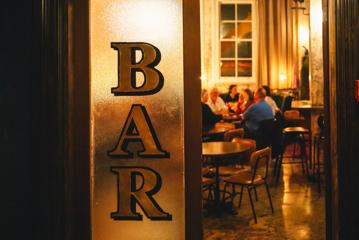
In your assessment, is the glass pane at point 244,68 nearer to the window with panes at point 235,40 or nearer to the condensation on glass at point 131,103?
the window with panes at point 235,40

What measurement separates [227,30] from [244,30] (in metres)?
0.49

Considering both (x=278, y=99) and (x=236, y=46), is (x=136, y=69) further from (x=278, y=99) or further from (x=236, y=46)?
(x=236, y=46)

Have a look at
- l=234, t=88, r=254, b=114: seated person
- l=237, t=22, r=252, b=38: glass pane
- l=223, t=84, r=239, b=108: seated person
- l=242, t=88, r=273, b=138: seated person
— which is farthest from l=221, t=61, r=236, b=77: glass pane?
l=242, t=88, r=273, b=138: seated person

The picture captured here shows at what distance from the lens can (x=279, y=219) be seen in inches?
202

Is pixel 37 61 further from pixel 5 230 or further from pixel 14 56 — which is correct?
pixel 5 230

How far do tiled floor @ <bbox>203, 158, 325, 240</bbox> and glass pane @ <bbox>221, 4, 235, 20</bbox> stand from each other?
23.6 feet

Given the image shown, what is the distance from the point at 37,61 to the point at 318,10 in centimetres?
627

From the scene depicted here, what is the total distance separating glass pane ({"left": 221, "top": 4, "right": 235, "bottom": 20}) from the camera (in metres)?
12.6

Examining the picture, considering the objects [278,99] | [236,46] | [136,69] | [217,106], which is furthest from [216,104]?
[136,69]

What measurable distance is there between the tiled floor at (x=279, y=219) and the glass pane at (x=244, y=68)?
6.66 metres

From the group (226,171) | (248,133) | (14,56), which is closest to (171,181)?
(14,56)

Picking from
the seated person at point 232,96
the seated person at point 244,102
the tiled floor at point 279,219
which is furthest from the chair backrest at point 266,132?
the seated person at point 232,96

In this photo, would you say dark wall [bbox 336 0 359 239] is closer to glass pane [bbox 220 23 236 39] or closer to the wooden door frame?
the wooden door frame

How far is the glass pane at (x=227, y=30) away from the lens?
12.7 meters
